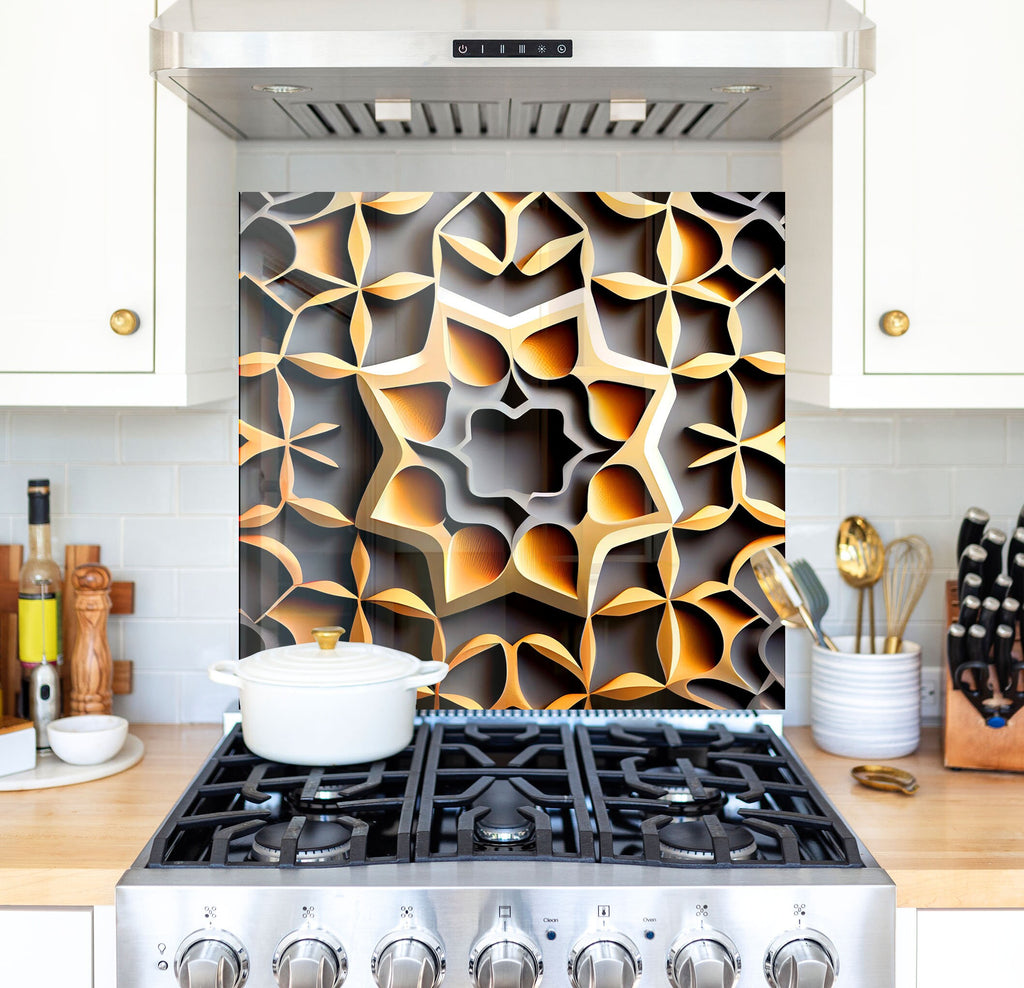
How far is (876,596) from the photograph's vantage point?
2.09 metres

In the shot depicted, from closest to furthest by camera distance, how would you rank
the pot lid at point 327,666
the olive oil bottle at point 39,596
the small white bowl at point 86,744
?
the pot lid at point 327,666 → the small white bowl at point 86,744 → the olive oil bottle at point 39,596

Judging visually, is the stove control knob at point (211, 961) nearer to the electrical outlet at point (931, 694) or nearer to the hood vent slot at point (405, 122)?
the hood vent slot at point (405, 122)

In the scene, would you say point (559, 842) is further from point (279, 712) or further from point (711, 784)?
point (279, 712)

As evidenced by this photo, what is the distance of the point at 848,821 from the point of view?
1595 mm

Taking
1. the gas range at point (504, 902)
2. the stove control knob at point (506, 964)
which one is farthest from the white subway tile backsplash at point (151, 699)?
the stove control knob at point (506, 964)

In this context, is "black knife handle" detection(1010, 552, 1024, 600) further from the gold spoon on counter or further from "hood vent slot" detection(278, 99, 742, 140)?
"hood vent slot" detection(278, 99, 742, 140)

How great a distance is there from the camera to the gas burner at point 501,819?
1.51 metres

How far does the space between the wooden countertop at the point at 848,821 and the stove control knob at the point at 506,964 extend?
47 centimetres

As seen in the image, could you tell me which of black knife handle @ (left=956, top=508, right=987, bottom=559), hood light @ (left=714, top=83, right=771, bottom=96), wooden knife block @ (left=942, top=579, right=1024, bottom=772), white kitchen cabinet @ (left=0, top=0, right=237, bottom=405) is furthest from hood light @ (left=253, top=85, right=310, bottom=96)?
wooden knife block @ (left=942, top=579, right=1024, bottom=772)

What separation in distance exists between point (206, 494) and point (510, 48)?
3.34 ft

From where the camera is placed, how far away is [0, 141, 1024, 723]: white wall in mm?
2068

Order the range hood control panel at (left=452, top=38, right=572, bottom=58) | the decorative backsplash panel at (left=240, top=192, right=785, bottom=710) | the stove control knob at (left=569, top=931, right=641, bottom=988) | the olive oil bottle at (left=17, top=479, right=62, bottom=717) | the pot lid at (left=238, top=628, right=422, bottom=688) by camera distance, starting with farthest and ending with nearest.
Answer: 1. the decorative backsplash panel at (left=240, top=192, right=785, bottom=710)
2. the olive oil bottle at (left=17, top=479, right=62, bottom=717)
3. the pot lid at (left=238, top=628, right=422, bottom=688)
4. the range hood control panel at (left=452, top=38, right=572, bottom=58)
5. the stove control knob at (left=569, top=931, right=641, bottom=988)

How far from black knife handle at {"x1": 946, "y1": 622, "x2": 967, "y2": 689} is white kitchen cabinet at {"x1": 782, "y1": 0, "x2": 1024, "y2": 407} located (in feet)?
1.28

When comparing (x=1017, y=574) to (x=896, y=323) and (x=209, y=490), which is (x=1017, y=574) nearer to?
(x=896, y=323)
